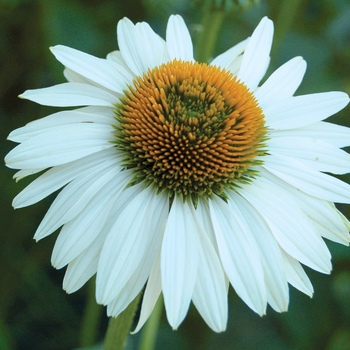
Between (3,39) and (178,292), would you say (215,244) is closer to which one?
(178,292)

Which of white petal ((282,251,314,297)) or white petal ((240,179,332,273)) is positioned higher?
white petal ((240,179,332,273))

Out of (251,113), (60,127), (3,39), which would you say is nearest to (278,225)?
(251,113)

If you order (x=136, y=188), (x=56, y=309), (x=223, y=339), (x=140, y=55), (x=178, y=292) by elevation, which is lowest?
(x=223, y=339)

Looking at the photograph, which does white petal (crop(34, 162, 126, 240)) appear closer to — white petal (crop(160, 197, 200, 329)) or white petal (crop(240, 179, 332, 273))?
white petal (crop(160, 197, 200, 329))

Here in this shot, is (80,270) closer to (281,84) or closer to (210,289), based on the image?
(210,289)

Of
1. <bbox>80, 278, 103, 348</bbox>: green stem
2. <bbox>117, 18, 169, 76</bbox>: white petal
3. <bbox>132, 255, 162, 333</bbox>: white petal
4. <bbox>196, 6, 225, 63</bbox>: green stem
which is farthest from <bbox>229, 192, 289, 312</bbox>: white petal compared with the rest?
<bbox>80, 278, 103, 348</bbox>: green stem

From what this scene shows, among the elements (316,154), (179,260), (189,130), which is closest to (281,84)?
(316,154)
